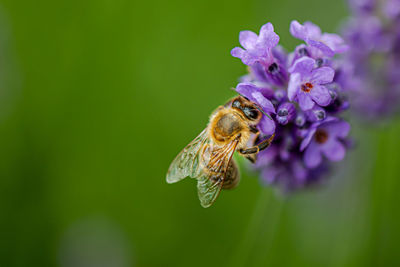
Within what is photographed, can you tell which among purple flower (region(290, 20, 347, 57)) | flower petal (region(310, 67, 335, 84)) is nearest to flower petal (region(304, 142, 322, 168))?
flower petal (region(310, 67, 335, 84))

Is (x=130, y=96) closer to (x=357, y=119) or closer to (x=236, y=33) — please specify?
(x=236, y=33)

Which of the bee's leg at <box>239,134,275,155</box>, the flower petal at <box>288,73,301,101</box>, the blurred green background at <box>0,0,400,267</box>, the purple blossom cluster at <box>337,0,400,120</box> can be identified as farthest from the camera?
the blurred green background at <box>0,0,400,267</box>

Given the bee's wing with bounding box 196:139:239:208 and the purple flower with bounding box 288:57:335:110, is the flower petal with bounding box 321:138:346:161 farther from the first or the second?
the bee's wing with bounding box 196:139:239:208

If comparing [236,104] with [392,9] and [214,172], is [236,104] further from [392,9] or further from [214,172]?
[392,9]

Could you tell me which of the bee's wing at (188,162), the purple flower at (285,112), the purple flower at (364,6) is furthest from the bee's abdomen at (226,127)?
the purple flower at (364,6)

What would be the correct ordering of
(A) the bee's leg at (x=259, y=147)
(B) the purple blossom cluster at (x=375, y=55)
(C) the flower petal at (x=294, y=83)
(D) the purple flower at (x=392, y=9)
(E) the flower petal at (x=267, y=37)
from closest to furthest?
(C) the flower petal at (x=294, y=83) → (E) the flower petal at (x=267, y=37) → (A) the bee's leg at (x=259, y=147) → (D) the purple flower at (x=392, y=9) → (B) the purple blossom cluster at (x=375, y=55)

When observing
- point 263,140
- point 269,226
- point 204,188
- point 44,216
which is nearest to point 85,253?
point 44,216

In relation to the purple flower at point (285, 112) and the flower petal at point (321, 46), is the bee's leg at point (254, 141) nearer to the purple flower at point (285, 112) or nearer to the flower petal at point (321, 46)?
the purple flower at point (285, 112)
